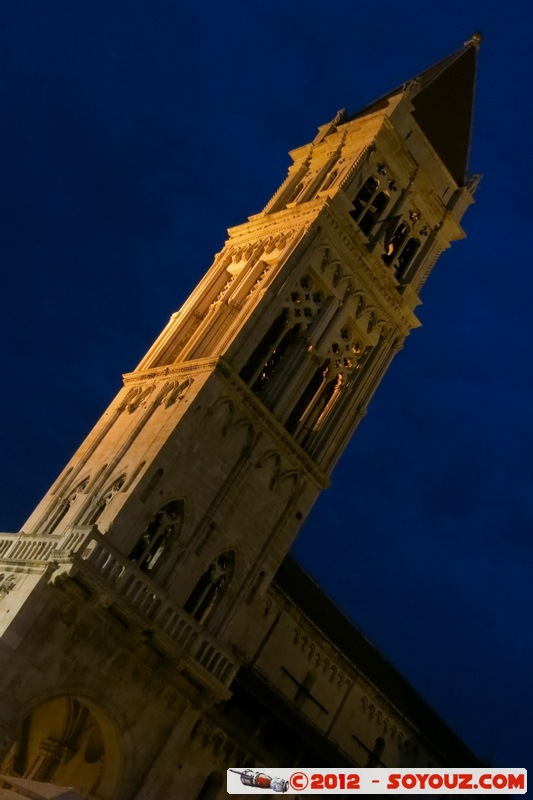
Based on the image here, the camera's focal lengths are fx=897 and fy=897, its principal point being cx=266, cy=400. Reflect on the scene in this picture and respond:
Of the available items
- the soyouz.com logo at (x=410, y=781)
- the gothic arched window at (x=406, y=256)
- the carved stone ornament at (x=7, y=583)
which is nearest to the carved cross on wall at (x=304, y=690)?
the carved stone ornament at (x=7, y=583)

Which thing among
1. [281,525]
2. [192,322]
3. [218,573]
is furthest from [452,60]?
[218,573]

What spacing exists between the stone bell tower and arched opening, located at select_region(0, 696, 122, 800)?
54mm

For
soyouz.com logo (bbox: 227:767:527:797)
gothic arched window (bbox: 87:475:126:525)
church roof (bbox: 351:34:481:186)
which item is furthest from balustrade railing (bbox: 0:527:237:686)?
church roof (bbox: 351:34:481:186)

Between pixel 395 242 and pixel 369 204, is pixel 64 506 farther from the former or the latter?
pixel 395 242

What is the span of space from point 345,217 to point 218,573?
13179mm

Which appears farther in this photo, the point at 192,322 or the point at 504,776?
the point at 192,322

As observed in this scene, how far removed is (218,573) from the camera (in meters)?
25.9

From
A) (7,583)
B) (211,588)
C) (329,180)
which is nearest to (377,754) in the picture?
(211,588)

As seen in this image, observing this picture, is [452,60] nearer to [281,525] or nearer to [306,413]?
[306,413]

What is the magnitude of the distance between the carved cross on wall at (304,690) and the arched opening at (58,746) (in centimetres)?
868

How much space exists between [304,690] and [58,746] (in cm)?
1012

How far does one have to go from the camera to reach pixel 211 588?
84.6 ft

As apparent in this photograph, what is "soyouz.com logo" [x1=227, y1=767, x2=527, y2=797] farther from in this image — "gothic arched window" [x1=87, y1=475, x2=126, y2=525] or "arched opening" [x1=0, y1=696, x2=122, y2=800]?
"gothic arched window" [x1=87, y1=475, x2=126, y2=525]

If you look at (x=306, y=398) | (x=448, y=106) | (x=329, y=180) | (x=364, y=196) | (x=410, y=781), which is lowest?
(x=410, y=781)
